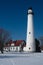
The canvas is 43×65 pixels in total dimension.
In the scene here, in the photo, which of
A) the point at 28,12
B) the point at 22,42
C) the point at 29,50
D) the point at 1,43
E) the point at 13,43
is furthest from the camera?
the point at 13,43

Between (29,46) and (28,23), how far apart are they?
8094 mm

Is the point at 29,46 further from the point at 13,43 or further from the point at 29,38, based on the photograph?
the point at 13,43

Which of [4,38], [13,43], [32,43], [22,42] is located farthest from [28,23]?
[13,43]

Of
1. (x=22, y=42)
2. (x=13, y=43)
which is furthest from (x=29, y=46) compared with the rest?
(x=13, y=43)

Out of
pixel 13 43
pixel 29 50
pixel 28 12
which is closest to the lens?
pixel 29 50

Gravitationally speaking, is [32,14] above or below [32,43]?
above

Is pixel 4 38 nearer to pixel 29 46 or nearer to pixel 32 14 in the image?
pixel 29 46

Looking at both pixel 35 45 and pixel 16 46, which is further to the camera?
pixel 16 46

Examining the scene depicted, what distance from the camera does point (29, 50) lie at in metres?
59.1

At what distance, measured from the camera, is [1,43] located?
50.9 m

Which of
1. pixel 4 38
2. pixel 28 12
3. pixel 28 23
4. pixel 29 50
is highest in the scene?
pixel 28 12

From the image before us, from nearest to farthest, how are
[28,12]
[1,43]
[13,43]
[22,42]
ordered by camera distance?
[1,43]
[28,12]
[22,42]
[13,43]

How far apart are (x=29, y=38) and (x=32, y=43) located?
1951 millimetres

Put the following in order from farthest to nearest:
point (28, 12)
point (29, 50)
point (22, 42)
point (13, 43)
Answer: point (13, 43), point (22, 42), point (28, 12), point (29, 50)
